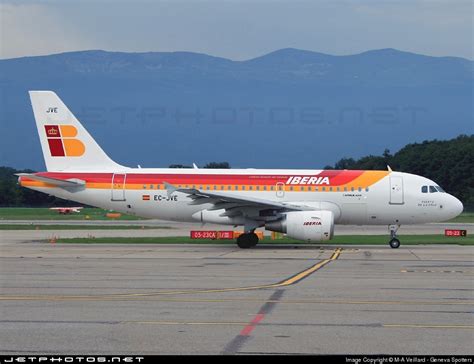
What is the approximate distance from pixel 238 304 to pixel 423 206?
21904 millimetres

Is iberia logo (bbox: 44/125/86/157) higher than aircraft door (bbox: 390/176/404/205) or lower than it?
higher

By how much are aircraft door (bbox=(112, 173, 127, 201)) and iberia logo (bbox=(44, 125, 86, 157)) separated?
7.33 feet

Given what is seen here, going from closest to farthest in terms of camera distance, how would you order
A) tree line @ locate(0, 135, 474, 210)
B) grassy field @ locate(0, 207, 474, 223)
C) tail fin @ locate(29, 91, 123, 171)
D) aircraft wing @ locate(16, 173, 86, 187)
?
aircraft wing @ locate(16, 173, 86, 187) → tail fin @ locate(29, 91, 123, 171) → grassy field @ locate(0, 207, 474, 223) → tree line @ locate(0, 135, 474, 210)

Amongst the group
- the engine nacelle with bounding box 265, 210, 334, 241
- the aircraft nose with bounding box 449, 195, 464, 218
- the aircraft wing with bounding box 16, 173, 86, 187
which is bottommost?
the engine nacelle with bounding box 265, 210, 334, 241

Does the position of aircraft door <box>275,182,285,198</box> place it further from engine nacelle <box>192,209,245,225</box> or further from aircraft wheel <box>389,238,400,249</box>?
aircraft wheel <box>389,238,400,249</box>

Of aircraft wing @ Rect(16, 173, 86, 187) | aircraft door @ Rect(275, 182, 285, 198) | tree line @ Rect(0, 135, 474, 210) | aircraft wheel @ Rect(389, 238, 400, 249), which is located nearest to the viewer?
aircraft wheel @ Rect(389, 238, 400, 249)

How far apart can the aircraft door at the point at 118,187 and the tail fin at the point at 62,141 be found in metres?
1.18

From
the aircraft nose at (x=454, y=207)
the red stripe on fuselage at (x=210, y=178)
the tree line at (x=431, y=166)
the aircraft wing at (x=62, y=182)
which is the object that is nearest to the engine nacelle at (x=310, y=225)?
the red stripe on fuselage at (x=210, y=178)

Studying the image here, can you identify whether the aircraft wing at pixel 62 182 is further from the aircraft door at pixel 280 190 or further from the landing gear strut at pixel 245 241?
the aircraft door at pixel 280 190

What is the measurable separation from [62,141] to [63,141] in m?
0.04

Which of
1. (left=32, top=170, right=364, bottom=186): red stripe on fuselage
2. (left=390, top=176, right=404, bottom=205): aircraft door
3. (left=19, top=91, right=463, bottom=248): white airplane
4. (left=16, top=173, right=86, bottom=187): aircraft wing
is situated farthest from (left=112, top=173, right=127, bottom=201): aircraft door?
(left=390, top=176, right=404, bottom=205): aircraft door

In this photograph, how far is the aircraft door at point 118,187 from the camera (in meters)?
36.8

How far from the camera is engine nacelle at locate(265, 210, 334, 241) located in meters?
33.5

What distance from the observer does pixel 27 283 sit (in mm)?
19344
